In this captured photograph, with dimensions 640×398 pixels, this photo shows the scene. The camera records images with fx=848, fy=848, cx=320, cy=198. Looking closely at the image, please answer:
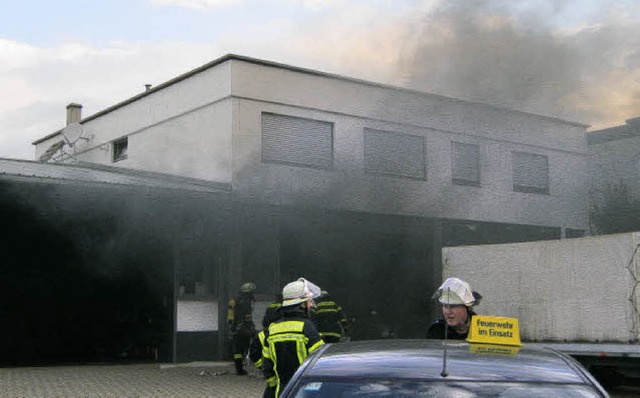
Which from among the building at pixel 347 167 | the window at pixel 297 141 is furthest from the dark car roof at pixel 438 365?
the window at pixel 297 141

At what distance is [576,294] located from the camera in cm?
977

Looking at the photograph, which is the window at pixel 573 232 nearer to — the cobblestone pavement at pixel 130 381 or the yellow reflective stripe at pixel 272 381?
the cobblestone pavement at pixel 130 381

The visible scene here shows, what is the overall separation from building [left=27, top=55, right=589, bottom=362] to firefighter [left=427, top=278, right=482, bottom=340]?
443 inches

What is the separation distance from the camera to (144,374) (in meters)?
14.6

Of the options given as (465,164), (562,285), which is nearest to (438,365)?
(562,285)

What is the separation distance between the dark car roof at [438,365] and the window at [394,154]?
50.5ft

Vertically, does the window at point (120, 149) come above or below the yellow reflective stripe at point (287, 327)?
above

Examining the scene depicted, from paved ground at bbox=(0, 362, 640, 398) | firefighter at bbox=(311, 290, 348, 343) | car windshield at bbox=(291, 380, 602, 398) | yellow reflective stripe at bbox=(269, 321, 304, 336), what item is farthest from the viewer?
firefighter at bbox=(311, 290, 348, 343)

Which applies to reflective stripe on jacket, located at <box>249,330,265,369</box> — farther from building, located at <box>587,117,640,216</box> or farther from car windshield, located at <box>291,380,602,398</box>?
building, located at <box>587,117,640,216</box>

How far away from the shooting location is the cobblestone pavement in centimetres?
1200

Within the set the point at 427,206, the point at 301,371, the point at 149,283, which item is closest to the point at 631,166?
the point at 427,206

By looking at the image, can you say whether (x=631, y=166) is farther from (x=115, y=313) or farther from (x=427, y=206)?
(x=115, y=313)

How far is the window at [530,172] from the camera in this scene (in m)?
22.0

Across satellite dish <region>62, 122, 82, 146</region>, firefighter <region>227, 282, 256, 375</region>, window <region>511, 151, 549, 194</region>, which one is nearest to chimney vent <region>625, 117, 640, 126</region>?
window <region>511, 151, 549, 194</region>
